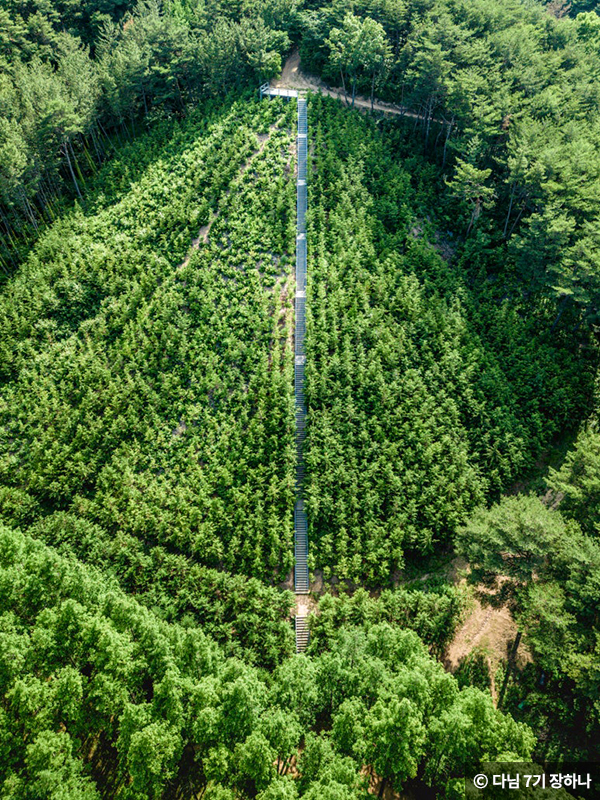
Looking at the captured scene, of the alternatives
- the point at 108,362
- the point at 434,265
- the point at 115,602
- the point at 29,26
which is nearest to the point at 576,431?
the point at 434,265

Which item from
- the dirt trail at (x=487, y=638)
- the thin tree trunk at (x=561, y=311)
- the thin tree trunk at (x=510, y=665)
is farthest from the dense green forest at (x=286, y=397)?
the thin tree trunk at (x=561, y=311)

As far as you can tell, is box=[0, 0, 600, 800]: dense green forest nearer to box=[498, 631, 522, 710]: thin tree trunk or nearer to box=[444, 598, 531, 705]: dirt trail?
box=[498, 631, 522, 710]: thin tree trunk

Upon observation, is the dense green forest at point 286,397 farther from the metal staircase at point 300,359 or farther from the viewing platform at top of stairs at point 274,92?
the viewing platform at top of stairs at point 274,92

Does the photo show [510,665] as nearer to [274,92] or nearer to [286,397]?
[286,397]

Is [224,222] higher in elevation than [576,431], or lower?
higher

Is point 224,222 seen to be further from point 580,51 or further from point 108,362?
point 580,51

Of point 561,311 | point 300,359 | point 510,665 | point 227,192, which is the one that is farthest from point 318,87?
point 510,665

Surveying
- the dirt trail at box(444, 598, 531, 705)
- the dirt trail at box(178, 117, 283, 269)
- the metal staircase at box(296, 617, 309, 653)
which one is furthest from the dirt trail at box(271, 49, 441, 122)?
the metal staircase at box(296, 617, 309, 653)

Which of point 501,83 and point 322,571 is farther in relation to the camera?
point 501,83
